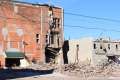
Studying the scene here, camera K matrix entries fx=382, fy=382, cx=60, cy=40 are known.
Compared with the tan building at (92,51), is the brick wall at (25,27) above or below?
above

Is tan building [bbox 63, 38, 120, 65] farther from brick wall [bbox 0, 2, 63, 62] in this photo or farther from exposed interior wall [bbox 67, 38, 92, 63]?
brick wall [bbox 0, 2, 63, 62]

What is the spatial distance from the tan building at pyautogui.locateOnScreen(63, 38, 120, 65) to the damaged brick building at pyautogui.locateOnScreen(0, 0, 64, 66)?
674 cm

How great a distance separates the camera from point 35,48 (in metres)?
67.2

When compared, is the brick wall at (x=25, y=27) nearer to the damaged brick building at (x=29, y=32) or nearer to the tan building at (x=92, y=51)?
the damaged brick building at (x=29, y=32)

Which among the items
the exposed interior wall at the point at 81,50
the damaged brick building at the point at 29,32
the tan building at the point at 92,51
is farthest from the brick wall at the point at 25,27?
the tan building at the point at 92,51

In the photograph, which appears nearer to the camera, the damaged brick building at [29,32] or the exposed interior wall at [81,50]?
the damaged brick building at [29,32]

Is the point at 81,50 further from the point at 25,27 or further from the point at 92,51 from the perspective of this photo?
the point at 25,27

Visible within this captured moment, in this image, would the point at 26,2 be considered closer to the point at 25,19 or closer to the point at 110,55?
the point at 25,19

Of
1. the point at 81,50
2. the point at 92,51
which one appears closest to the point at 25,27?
the point at 92,51

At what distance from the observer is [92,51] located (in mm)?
75000

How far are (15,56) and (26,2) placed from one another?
31.8 feet

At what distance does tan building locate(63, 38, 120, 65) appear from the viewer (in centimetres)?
7525

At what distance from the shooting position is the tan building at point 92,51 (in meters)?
75.2

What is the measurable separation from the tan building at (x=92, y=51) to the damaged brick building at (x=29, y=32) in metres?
6.74
